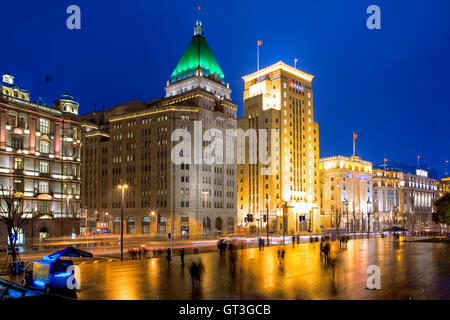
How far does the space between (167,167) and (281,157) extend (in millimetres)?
41024

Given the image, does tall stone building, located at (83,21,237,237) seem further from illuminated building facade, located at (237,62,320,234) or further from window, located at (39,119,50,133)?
window, located at (39,119,50,133)

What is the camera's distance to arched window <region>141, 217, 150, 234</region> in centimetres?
10875

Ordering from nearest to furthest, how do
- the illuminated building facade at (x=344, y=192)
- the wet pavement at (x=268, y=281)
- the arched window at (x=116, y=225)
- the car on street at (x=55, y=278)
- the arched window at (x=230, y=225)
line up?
1. the car on street at (x=55, y=278)
2. the wet pavement at (x=268, y=281)
3. the arched window at (x=116, y=225)
4. the arched window at (x=230, y=225)
5. the illuminated building facade at (x=344, y=192)

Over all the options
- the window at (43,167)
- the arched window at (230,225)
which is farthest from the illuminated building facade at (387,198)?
the window at (43,167)

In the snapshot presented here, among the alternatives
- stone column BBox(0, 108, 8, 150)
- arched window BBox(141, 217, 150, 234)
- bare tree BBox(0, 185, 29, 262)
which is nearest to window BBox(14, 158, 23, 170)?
stone column BBox(0, 108, 8, 150)

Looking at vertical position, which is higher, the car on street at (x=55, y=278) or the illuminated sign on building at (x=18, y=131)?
the illuminated sign on building at (x=18, y=131)

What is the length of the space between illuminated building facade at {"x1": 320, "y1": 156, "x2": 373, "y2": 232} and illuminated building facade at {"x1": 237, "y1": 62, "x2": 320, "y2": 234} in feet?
69.0

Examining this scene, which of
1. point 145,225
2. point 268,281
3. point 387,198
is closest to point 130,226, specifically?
point 145,225

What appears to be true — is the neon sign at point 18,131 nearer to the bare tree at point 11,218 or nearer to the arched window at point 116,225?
the bare tree at point 11,218

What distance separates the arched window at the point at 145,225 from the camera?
109 metres

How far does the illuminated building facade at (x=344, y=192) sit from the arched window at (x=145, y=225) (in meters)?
78.6

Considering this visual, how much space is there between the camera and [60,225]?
72.8 meters
